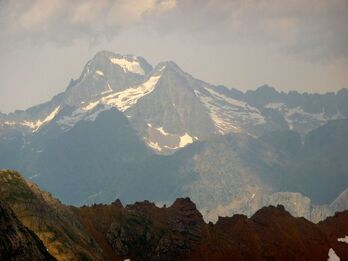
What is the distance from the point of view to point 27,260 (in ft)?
651

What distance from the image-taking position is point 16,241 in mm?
197125

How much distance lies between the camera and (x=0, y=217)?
652 feet

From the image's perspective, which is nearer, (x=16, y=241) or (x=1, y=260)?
(x=1, y=260)

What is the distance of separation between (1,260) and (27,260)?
1603cm

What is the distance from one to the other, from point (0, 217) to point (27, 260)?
14295 mm

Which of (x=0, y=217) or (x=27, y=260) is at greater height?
(x=0, y=217)

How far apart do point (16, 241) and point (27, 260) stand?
20.9 feet

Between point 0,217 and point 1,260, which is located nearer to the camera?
point 1,260

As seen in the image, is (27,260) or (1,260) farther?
(27,260)

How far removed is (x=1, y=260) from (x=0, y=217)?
18.5 metres

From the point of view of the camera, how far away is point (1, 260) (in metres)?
183
